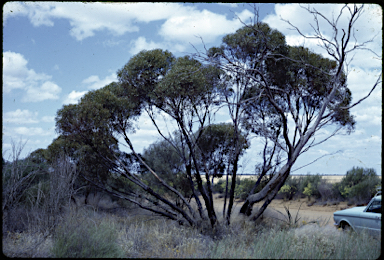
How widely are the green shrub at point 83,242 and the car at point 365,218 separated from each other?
5.72 m

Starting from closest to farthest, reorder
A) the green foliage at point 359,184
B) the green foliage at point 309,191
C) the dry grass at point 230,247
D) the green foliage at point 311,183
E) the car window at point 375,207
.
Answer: the dry grass at point 230,247 < the car window at point 375,207 < the green foliage at point 359,184 < the green foliage at point 309,191 < the green foliage at point 311,183

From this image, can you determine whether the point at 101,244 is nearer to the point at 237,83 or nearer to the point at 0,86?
the point at 0,86

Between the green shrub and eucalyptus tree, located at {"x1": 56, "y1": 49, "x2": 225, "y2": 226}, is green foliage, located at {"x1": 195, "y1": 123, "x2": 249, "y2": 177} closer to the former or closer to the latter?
eucalyptus tree, located at {"x1": 56, "y1": 49, "x2": 225, "y2": 226}

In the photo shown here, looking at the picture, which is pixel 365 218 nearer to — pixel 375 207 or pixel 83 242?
pixel 375 207

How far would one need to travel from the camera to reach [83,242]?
5332mm

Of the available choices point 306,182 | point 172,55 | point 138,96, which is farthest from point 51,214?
point 306,182

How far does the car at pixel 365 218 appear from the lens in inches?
286

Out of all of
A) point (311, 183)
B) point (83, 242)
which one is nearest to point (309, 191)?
point (311, 183)

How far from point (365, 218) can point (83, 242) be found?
6468mm

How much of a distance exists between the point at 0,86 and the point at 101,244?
296cm

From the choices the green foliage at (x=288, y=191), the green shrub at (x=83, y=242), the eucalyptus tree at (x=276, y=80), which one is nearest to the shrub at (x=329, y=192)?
the green foliage at (x=288, y=191)

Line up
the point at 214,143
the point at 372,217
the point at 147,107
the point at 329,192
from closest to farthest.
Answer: the point at 372,217 < the point at 147,107 < the point at 214,143 < the point at 329,192

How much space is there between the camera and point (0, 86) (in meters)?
4.38

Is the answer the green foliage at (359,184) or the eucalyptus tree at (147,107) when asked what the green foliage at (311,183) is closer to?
the green foliage at (359,184)
